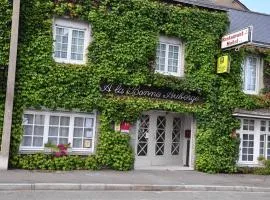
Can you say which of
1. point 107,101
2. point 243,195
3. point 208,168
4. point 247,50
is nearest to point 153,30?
point 107,101

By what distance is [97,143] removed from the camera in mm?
16516

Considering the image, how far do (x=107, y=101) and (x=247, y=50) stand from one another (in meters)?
6.66

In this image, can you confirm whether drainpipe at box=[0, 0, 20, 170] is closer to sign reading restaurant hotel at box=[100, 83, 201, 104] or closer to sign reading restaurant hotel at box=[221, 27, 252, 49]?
sign reading restaurant hotel at box=[100, 83, 201, 104]

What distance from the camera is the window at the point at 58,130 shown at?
15.7 meters

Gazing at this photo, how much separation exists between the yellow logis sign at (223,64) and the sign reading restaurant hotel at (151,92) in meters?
1.37

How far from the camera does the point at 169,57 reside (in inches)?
712

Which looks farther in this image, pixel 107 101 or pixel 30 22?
pixel 107 101

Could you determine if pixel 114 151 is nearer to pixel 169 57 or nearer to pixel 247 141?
pixel 169 57

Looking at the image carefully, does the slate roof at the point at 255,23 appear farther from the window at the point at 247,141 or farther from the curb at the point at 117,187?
the curb at the point at 117,187

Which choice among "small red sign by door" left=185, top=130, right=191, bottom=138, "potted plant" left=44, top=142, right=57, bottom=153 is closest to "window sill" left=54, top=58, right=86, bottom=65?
"potted plant" left=44, top=142, right=57, bottom=153

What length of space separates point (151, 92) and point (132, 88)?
830 mm

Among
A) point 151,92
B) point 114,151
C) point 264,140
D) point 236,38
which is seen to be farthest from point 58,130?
point 264,140

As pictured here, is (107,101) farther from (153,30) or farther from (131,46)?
(153,30)

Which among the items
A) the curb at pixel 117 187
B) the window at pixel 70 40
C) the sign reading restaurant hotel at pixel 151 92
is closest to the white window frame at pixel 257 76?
the sign reading restaurant hotel at pixel 151 92
